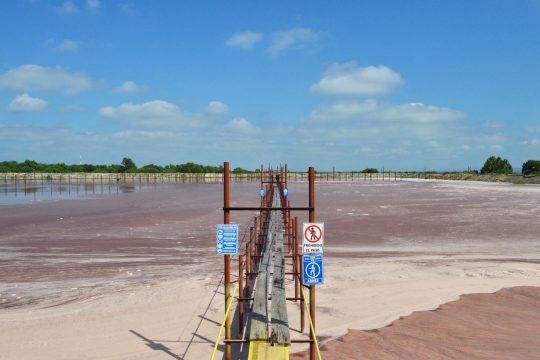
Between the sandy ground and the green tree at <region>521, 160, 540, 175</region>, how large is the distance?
67190 mm

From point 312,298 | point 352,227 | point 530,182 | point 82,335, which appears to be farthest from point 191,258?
point 530,182

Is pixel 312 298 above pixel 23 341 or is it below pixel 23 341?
above

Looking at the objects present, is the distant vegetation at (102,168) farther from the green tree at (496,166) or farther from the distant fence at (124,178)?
the green tree at (496,166)

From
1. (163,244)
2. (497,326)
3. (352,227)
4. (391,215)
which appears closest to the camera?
(497,326)

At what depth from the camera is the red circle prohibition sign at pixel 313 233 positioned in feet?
20.2

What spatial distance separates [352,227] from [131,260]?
35.7 feet

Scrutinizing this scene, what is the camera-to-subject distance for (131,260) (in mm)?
13719

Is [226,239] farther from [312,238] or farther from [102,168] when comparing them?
[102,168]

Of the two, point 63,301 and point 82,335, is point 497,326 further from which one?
point 63,301

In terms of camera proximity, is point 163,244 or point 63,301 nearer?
point 63,301

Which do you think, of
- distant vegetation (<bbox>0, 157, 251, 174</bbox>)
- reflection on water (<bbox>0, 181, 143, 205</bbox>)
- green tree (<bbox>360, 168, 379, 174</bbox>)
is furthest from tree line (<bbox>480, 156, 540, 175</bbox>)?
reflection on water (<bbox>0, 181, 143, 205</bbox>)

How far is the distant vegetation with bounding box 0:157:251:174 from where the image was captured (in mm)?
104812

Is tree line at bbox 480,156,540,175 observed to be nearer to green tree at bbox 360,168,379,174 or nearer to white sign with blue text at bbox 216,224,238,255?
green tree at bbox 360,168,379,174

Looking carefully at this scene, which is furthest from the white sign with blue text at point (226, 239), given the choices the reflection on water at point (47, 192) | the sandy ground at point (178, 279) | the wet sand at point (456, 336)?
the reflection on water at point (47, 192)
